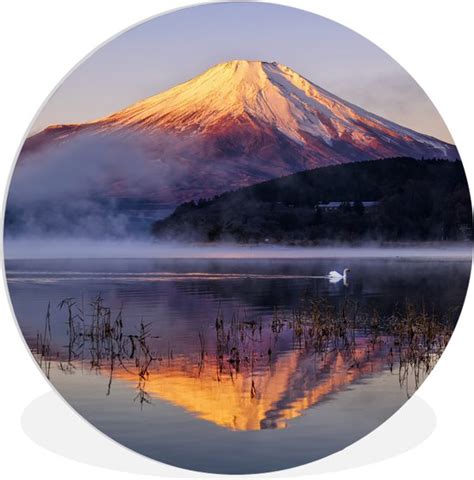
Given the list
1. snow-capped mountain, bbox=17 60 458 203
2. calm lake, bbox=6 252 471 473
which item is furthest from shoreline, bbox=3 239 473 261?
snow-capped mountain, bbox=17 60 458 203

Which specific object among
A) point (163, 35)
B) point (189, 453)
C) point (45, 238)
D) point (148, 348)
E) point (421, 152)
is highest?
point (163, 35)

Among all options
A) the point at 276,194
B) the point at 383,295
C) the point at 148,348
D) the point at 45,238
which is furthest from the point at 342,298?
the point at 45,238

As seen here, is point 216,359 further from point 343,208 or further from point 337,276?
point 343,208

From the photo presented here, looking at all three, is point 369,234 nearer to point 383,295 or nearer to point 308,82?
point 383,295

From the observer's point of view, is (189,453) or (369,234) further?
(369,234)

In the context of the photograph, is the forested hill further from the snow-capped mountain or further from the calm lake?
the calm lake

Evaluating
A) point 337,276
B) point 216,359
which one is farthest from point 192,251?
point 337,276
